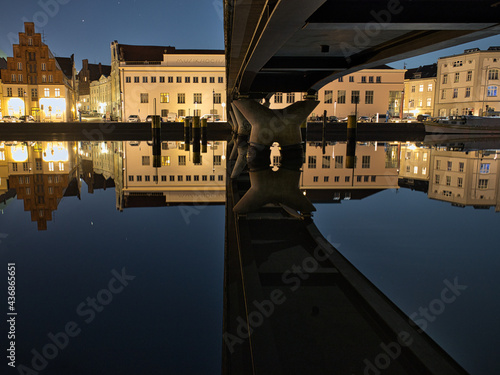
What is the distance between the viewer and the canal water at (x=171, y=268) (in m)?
2.09

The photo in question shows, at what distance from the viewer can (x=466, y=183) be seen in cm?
894

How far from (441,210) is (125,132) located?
3017 cm

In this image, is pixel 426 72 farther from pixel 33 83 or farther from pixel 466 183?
pixel 466 183

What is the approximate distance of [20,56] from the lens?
174ft

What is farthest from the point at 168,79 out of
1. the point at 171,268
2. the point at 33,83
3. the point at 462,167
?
the point at 171,268

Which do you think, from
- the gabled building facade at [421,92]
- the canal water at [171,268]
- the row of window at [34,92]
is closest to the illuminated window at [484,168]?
the canal water at [171,268]

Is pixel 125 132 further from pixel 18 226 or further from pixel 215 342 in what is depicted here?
pixel 215 342

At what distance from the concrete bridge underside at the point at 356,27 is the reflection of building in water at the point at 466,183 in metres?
2.56

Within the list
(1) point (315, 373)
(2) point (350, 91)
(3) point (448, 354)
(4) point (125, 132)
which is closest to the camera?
(1) point (315, 373)

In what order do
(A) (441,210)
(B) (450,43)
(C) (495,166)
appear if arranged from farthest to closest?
(C) (495,166) < (B) (450,43) < (A) (441,210)

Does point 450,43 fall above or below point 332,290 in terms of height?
above

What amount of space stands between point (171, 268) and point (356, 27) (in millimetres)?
4719

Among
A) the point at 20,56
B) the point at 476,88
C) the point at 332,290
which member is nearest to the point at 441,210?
the point at 332,290

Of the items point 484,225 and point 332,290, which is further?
point 484,225
